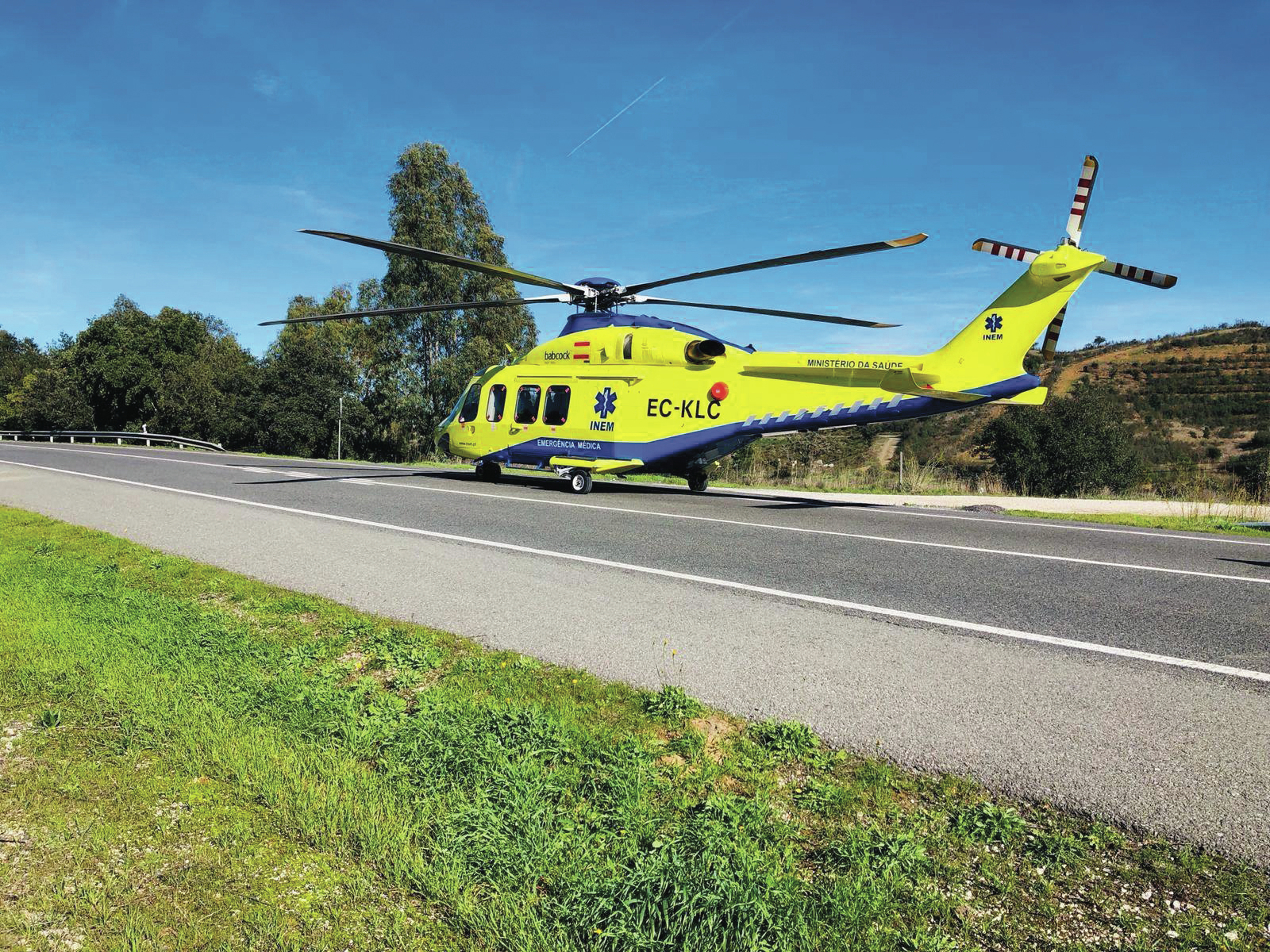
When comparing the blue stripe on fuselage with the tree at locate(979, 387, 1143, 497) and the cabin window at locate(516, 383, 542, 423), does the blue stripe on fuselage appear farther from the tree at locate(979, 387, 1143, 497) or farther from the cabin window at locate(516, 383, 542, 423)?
the tree at locate(979, 387, 1143, 497)

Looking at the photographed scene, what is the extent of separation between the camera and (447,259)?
1212 cm

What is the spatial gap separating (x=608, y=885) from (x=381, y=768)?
1246mm

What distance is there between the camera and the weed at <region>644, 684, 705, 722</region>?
3.50 meters

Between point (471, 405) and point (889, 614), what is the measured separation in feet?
45.4

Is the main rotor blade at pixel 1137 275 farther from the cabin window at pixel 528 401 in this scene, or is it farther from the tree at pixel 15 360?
the tree at pixel 15 360

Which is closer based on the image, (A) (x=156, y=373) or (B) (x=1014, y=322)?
(B) (x=1014, y=322)

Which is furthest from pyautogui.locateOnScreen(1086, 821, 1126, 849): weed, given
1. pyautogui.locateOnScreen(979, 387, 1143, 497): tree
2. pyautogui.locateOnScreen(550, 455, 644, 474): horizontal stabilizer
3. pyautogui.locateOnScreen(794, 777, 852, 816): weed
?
pyautogui.locateOnScreen(979, 387, 1143, 497): tree

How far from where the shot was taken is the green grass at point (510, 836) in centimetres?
207

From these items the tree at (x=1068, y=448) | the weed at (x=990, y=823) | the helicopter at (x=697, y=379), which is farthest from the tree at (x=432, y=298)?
the weed at (x=990, y=823)

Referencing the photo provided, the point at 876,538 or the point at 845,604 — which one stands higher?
the point at 876,538

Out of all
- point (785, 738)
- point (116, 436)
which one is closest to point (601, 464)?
point (785, 738)

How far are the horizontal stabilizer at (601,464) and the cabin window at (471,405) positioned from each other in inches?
123

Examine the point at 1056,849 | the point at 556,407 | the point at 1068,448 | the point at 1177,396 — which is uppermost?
the point at 1177,396

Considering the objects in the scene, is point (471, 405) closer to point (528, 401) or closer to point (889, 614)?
point (528, 401)
